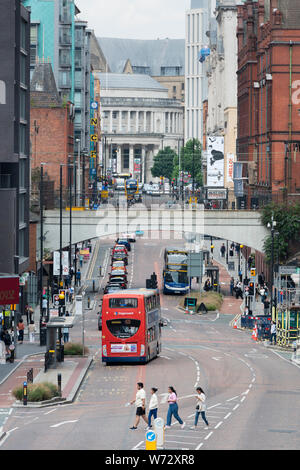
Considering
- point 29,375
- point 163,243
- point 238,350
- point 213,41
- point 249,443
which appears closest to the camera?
point 249,443

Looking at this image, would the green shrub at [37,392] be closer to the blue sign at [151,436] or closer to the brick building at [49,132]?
the blue sign at [151,436]

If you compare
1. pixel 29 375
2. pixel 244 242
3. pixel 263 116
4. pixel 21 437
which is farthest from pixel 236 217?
pixel 21 437

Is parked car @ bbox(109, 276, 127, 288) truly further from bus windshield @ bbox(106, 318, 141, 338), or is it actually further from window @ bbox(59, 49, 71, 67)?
window @ bbox(59, 49, 71, 67)

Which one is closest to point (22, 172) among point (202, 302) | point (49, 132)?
point (202, 302)

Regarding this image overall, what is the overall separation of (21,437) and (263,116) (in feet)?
235

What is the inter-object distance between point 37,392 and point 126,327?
33.9 feet

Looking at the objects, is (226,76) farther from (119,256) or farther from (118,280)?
(118,280)

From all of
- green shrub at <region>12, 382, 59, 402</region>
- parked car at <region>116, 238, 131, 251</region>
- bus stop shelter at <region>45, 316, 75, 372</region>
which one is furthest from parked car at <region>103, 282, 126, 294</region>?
green shrub at <region>12, 382, 59, 402</region>

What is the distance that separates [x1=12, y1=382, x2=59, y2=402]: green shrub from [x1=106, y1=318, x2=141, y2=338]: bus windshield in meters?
9.43

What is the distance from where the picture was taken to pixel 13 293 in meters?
44.6

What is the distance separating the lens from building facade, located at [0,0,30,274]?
188 feet

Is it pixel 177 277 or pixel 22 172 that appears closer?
pixel 22 172

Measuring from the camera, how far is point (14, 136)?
6350cm

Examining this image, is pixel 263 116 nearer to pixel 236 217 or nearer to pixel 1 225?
pixel 236 217
